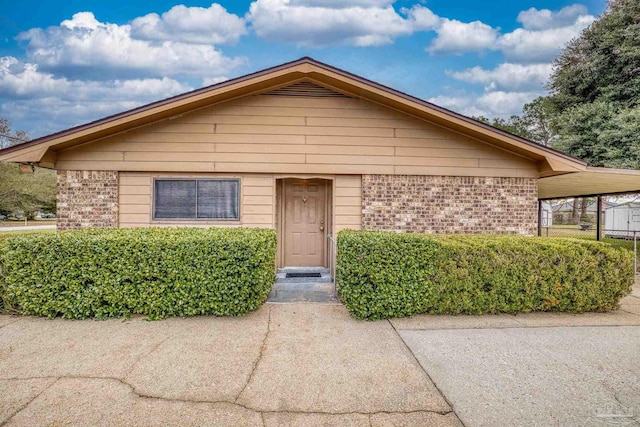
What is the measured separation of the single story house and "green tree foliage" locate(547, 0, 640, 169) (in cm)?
1096

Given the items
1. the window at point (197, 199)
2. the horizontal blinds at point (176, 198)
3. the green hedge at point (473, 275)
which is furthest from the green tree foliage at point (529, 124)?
the horizontal blinds at point (176, 198)

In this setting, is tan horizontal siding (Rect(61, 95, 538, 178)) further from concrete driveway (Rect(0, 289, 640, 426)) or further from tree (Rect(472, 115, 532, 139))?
tree (Rect(472, 115, 532, 139))

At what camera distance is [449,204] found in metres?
6.77

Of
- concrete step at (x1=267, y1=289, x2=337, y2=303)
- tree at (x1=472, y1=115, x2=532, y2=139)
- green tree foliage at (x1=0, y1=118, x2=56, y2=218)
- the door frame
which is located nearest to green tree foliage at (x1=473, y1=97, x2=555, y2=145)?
tree at (x1=472, y1=115, x2=532, y2=139)

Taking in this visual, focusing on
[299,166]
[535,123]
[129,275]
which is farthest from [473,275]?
[535,123]

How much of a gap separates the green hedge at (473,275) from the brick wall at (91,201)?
497 centimetres

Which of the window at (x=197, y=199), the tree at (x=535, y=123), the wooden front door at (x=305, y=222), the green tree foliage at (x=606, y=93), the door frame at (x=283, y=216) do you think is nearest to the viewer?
the window at (x=197, y=199)

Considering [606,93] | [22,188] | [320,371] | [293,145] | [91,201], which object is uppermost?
[606,93]

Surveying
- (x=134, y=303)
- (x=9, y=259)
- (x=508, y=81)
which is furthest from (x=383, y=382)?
(x=508, y=81)

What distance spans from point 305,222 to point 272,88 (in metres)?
3.04

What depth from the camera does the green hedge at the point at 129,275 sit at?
4336mm

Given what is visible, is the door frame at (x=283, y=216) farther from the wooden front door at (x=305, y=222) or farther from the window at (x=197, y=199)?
the window at (x=197, y=199)

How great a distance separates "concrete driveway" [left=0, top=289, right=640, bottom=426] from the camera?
95.2 inches

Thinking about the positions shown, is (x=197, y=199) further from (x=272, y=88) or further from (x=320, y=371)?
(x=320, y=371)
